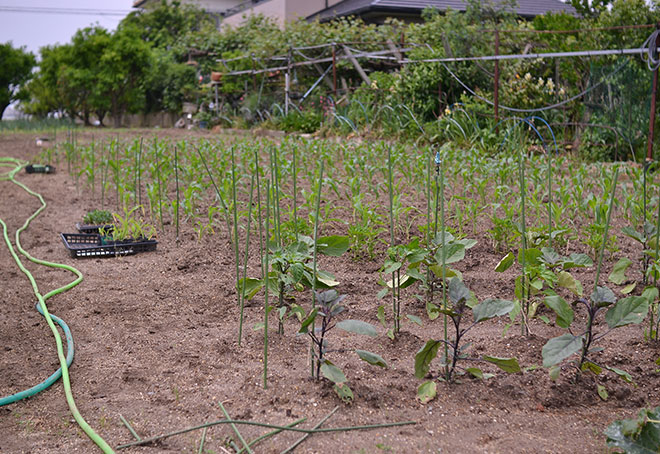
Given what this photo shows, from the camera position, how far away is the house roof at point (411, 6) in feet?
51.2

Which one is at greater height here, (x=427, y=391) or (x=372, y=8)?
(x=372, y=8)

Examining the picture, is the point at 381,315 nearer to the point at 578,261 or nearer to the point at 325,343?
the point at 325,343

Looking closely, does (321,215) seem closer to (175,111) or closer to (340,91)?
(340,91)

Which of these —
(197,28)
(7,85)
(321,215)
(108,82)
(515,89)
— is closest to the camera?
(321,215)

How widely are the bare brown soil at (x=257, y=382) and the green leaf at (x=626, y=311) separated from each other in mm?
225

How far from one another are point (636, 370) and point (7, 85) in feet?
72.3

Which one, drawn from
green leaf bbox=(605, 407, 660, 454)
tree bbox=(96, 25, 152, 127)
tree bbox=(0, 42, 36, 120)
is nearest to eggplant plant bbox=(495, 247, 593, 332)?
green leaf bbox=(605, 407, 660, 454)

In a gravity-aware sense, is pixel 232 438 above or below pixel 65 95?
below

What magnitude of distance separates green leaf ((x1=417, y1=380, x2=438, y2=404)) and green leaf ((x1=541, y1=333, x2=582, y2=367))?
316mm

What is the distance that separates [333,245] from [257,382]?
58 cm

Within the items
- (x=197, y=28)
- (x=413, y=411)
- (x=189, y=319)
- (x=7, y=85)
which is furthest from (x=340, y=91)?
(x=197, y=28)

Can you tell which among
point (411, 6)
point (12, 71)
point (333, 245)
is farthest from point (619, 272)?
point (12, 71)

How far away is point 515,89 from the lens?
8.05m

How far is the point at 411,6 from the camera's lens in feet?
51.2
